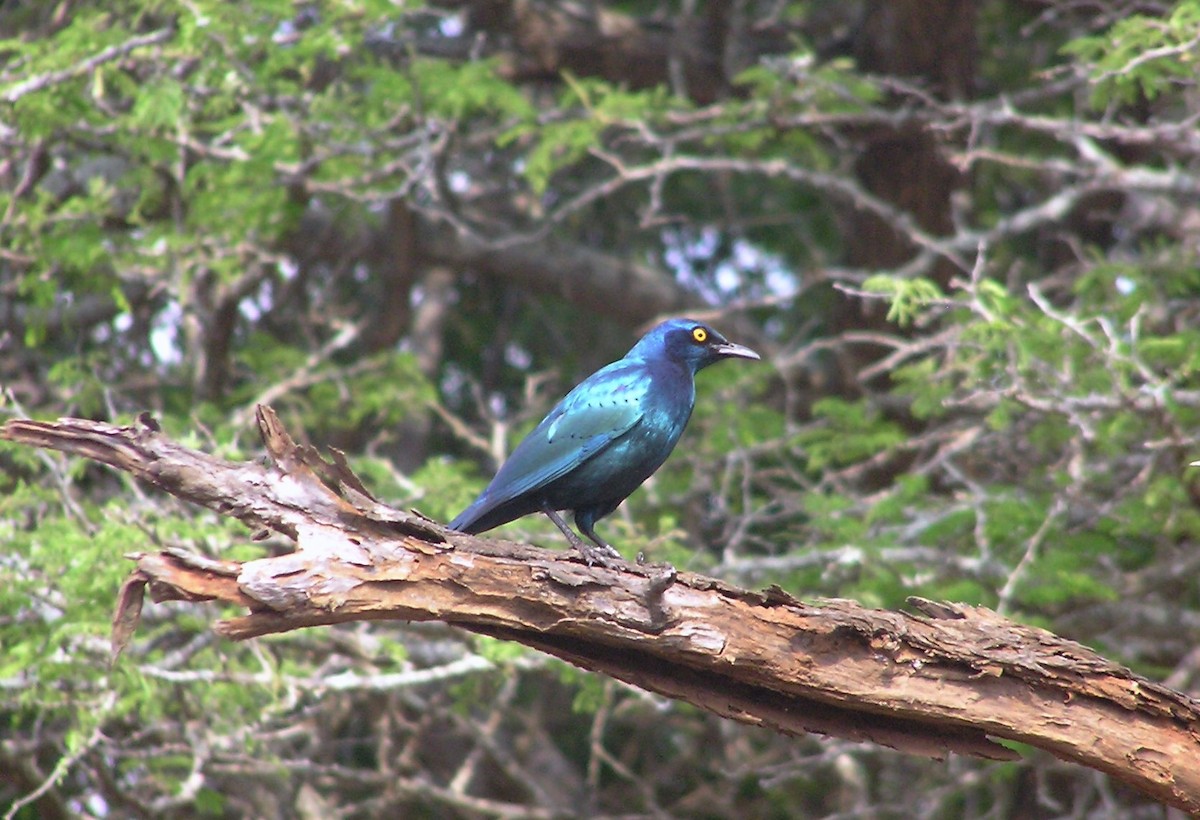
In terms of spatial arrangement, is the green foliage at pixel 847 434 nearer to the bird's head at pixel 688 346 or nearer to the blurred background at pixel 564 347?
the blurred background at pixel 564 347

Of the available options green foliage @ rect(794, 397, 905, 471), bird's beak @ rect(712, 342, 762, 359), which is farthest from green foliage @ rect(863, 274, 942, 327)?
green foliage @ rect(794, 397, 905, 471)

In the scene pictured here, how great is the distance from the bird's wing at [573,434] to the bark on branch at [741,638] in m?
1.06

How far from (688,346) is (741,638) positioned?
7.83 ft

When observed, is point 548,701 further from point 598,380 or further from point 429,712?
point 598,380

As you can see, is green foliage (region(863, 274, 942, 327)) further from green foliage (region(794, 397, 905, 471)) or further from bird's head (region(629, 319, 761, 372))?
green foliage (region(794, 397, 905, 471))

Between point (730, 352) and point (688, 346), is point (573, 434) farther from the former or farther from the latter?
point (730, 352)

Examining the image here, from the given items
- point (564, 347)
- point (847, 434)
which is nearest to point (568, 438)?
point (847, 434)

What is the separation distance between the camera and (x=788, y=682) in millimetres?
4082

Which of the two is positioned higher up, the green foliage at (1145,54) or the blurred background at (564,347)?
the green foliage at (1145,54)

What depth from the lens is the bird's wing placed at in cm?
526

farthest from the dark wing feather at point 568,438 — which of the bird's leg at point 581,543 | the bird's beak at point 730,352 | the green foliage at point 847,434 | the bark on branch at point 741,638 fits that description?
the green foliage at point 847,434

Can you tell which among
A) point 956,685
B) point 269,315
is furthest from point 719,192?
point 956,685

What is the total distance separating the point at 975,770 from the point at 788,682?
184 inches

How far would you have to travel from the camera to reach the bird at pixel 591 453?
5.28 metres
